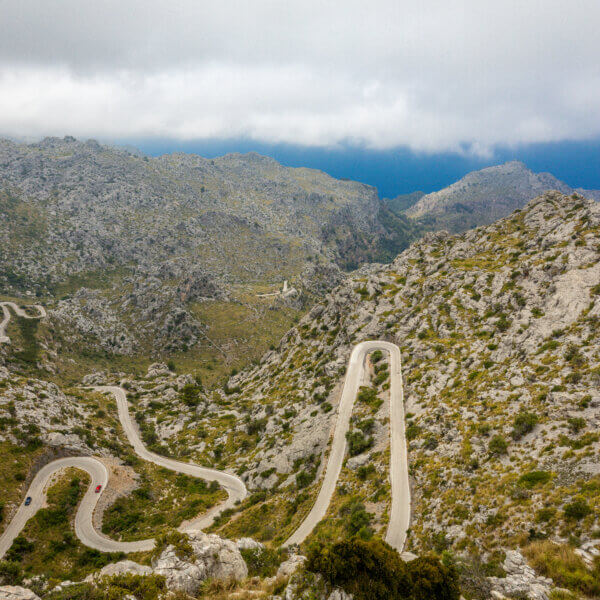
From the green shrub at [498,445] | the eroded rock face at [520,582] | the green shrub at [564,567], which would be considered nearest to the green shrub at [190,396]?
the green shrub at [498,445]

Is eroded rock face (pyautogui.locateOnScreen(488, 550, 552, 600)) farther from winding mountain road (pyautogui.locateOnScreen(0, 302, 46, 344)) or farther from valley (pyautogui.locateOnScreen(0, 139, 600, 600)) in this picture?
winding mountain road (pyautogui.locateOnScreen(0, 302, 46, 344))

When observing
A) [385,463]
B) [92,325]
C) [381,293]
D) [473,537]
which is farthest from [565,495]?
[92,325]

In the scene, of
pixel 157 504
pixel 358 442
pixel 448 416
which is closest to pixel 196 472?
pixel 157 504

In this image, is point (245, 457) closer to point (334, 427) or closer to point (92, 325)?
point (334, 427)

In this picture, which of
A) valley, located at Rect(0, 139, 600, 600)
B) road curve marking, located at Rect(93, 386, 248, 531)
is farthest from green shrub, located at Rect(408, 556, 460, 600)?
road curve marking, located at Rect(93, 386, 248, 531)

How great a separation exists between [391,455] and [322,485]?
12.5 metres

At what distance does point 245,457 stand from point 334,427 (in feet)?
100

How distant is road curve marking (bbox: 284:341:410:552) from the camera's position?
3894cm

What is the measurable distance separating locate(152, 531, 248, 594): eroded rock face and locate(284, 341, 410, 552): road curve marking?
14.5m

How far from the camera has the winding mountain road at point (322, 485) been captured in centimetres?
4288

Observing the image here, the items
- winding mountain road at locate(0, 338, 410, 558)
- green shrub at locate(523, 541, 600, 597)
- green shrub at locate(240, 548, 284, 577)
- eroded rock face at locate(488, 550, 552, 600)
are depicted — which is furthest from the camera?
A: winding mountain road at locate(0, 338, 410, 558)

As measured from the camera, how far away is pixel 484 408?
48375 millimetres

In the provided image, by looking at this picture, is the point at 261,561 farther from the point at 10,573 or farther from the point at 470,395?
the point at 470,395

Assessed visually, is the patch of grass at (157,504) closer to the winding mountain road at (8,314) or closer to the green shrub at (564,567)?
the green shrub at (564,567)
